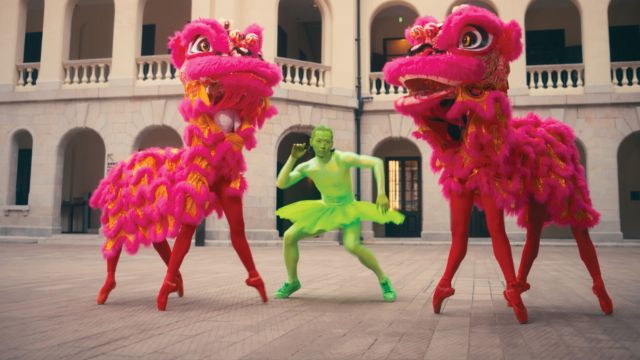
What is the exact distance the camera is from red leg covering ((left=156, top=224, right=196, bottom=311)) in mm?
4652

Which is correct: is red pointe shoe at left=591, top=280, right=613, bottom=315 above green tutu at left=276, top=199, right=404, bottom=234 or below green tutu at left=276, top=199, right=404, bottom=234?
below

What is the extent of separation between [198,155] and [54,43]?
13.8 meters

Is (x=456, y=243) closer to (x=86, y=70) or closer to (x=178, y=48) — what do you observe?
(x=178, y=48)

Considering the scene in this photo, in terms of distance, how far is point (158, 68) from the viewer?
14.8m

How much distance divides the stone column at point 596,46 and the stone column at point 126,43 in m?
14.2

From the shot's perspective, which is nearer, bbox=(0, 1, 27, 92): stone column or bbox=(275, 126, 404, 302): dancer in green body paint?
bbox=(275, 126, 404, 302): dancer in green body paint

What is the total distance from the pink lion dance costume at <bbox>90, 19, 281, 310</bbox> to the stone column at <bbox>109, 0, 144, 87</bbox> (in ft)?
35.9

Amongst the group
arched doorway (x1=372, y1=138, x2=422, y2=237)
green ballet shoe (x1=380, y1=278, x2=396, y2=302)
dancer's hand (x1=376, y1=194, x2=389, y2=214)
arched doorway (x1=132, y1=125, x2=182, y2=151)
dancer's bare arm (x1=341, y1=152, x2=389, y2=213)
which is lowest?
green ballet shoe (x1=380, y1=278, x2=396, y2=302)

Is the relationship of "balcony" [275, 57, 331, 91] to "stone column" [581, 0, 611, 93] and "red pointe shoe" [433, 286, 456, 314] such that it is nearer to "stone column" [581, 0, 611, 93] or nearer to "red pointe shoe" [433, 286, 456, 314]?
"stone column" [581, 0, 611, 93]

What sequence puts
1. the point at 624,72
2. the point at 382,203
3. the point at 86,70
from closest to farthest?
the point at 382,203, the point at 624,72, the point at 86,70

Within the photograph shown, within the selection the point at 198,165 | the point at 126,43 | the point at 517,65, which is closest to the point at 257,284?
the point at 198,165

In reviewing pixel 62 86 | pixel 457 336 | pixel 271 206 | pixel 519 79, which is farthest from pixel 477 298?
pixel 62 86

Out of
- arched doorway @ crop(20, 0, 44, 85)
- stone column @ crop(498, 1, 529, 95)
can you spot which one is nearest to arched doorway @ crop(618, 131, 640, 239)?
stone column @ crop(498, 1, 529, 95)

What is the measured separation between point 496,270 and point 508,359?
5919 millimetres
